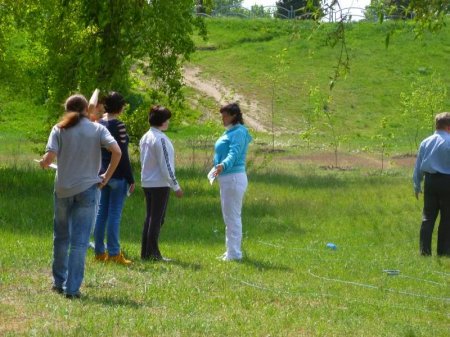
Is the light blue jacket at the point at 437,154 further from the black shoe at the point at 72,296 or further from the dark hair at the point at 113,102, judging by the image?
the black shoe at the point at 72,296

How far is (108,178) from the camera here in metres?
9.51

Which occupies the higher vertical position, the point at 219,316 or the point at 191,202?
the point at 219,316

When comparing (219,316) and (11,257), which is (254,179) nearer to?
(11,257)

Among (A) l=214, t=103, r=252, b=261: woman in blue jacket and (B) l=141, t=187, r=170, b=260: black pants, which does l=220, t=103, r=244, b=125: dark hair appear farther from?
(B) l=141, t=187, r=170, b=260: black pants

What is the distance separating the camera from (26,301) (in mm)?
8609

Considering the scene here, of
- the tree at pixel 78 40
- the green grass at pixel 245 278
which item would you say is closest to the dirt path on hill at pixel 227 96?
the tree at pixel 78 40

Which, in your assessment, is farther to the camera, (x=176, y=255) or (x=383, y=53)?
(x=383, y=53)

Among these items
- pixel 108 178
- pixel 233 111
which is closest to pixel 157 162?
pixel 233 111

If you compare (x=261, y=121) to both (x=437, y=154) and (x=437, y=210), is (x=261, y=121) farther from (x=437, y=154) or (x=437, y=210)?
(x=437, y=154)

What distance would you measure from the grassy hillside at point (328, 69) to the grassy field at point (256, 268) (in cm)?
2343

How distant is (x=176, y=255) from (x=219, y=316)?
4021mm

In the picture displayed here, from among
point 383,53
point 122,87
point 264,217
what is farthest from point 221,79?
point 264,217

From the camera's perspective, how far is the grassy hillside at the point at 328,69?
54.8 meters

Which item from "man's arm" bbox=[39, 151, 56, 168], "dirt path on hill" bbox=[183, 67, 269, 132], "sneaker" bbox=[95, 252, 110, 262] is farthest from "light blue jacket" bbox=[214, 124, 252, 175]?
"dirt path on hill" bbox=[183, 67, 269, 132]
